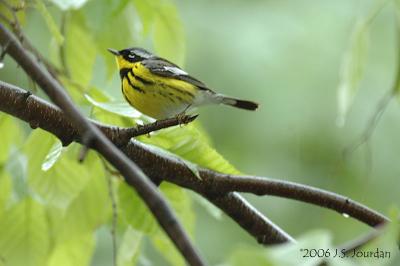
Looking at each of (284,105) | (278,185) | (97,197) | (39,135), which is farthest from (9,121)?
(284,105)

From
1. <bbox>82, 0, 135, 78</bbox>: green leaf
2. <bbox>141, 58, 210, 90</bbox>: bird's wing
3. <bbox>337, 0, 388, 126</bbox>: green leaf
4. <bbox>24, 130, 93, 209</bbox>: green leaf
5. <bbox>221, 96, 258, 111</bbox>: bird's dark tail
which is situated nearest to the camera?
<bbox>337, 0, 388, 126</bbox>: green leaf

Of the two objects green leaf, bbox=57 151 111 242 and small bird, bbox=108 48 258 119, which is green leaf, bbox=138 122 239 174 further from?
small bird, bbox=108 48 258 119

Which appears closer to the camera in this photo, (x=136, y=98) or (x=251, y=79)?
(x=136, y=98)

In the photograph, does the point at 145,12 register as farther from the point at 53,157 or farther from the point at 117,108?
the point at 53,157

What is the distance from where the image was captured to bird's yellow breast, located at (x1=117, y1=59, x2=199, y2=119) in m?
2.84

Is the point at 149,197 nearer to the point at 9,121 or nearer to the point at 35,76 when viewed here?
the point at 35,76

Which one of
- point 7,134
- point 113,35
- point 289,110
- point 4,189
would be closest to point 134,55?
point 113,35

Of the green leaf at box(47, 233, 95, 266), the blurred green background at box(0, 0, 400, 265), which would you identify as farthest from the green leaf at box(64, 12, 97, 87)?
the blurred green background at box(0, 0, 400, 265)

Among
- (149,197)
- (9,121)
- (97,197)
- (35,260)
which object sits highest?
(149,197)

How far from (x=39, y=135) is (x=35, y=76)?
3.67 feet

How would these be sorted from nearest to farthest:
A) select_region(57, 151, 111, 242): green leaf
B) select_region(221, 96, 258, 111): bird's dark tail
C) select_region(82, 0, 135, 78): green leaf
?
select_region(57, 151, 111, 242): green leaf, select_region(82, 0, 135, 78): green leaf, select_region(221, 96, 258, 111): bird's dark tail

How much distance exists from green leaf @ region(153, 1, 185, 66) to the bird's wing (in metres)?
0.40

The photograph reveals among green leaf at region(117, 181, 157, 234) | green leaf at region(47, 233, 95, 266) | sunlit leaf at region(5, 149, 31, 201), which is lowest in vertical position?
green leaf at region(47, 233, 95, 266)

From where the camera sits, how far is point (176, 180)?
7.22 feet
